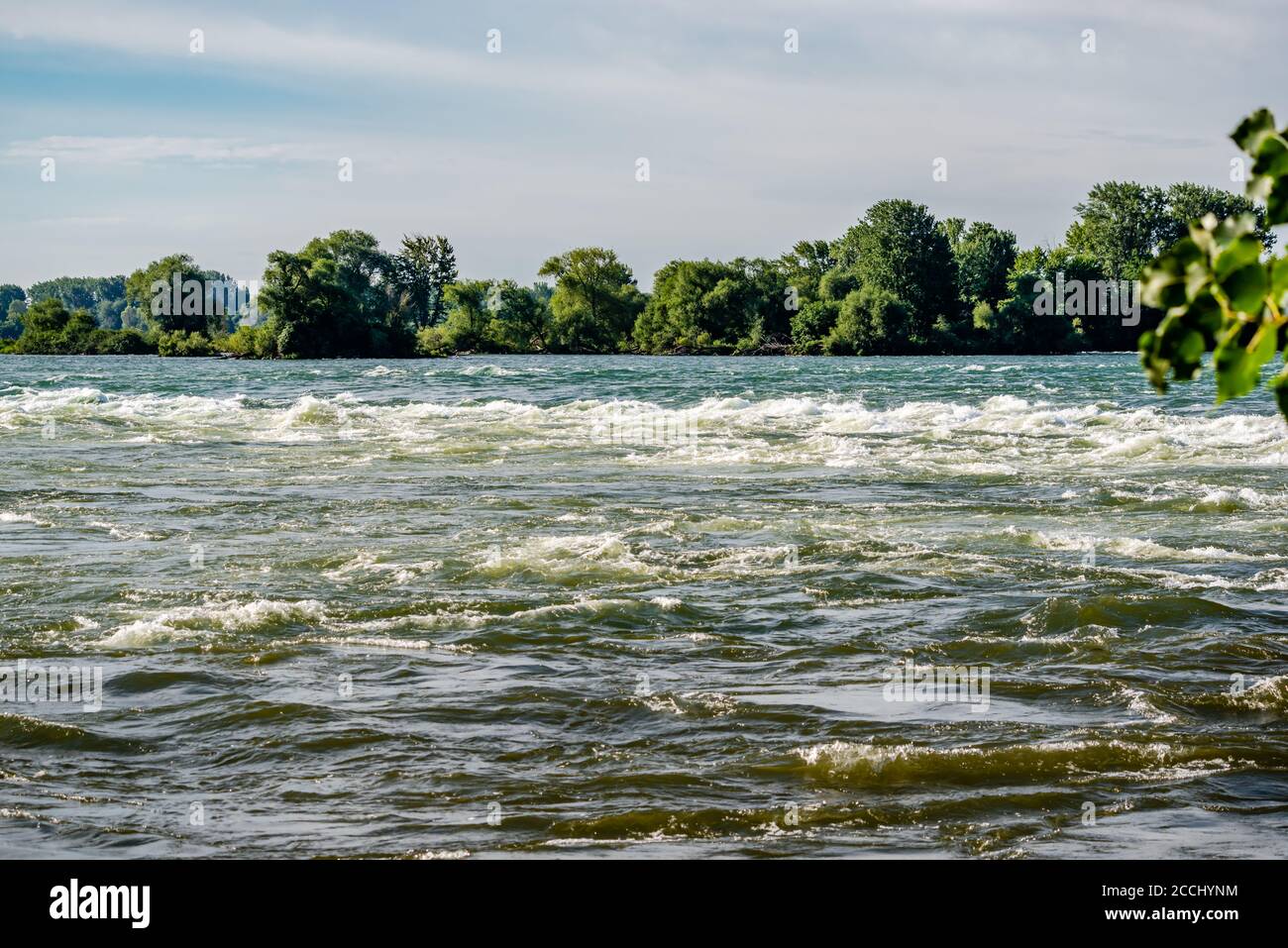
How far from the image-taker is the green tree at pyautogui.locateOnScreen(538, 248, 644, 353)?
5007 inches

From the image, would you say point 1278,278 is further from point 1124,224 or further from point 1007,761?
point 1124,224

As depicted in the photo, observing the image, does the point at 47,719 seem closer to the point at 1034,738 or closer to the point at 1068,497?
the point at 1034,738

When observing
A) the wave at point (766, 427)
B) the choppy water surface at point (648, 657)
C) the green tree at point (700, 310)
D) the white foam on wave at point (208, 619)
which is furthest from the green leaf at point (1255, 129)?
the green tree at point (700, 310)

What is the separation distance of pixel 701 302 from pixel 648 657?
374 ft

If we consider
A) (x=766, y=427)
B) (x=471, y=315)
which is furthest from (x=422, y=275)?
(x=766, y=427)

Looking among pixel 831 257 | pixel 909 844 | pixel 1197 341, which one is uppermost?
pixel 831 257

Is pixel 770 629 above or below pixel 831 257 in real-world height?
below

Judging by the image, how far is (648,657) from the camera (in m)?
9.04

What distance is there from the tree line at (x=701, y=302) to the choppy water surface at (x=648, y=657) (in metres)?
91.7

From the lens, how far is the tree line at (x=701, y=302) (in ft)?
360

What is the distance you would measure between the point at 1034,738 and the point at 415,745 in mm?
3382
